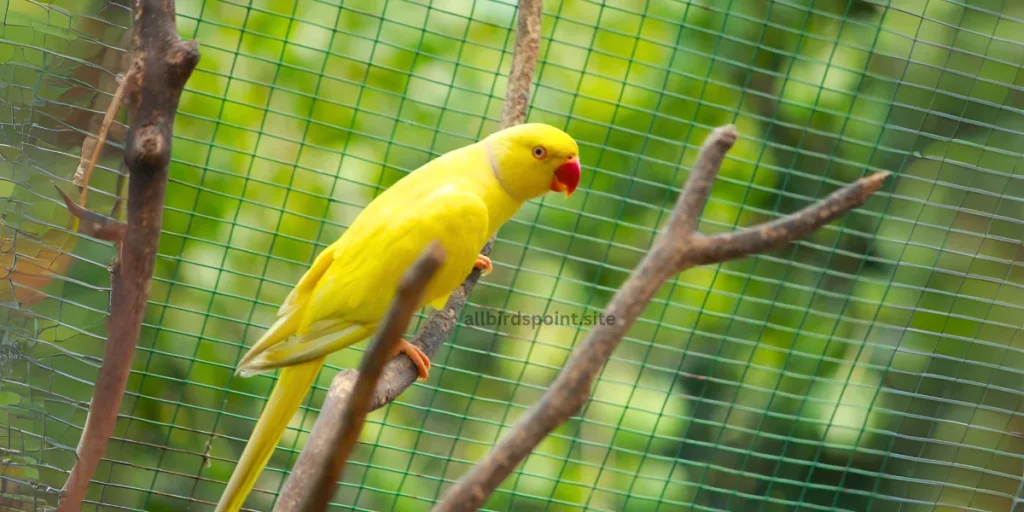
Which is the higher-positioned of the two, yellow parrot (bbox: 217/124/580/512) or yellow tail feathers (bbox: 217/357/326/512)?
yellow parrot (bbox: 217/124/580/512)

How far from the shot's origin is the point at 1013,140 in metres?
1.80

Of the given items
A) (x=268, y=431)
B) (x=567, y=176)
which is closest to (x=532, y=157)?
(x=567, y=176)

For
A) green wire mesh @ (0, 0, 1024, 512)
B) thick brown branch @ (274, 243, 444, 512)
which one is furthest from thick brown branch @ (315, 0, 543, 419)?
thick brown branch @ (274, 243, 444, 512)

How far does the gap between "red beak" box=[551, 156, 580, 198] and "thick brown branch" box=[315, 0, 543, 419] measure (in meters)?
0.12

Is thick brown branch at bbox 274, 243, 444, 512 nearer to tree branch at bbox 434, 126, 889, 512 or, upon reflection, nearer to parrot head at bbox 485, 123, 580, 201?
tree branch at bbox 434, 126, 889, 512

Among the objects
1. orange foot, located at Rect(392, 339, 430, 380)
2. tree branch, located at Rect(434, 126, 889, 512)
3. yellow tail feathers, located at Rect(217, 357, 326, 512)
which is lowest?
yellow tail feathers, located at Rect(217, 357, 326, 512)

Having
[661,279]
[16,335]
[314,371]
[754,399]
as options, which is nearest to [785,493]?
[754,399]

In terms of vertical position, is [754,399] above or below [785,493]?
above

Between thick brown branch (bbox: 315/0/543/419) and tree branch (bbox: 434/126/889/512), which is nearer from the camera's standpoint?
tree branch (bbox: 434/126/889/512)

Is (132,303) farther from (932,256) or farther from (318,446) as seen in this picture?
(932,256)

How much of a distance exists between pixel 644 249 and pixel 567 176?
2.05 ft

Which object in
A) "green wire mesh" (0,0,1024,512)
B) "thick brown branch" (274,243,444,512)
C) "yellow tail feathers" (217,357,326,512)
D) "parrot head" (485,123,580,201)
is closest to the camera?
"thick brown branch" (274,243,444,512)

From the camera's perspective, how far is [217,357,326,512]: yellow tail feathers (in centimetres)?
94

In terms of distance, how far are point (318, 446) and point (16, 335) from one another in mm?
279
